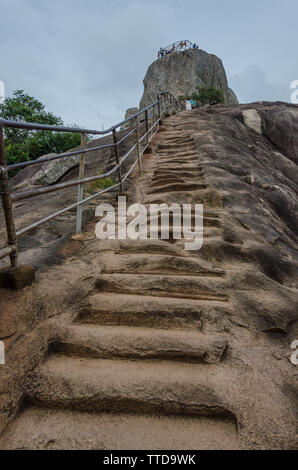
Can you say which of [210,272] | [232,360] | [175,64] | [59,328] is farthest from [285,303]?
[175,64]

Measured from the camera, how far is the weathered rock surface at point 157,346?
101 centimetres

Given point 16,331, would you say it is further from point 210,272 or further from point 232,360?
point 210,272

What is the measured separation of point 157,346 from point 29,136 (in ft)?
41.3

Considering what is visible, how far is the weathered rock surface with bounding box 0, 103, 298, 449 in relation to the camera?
1.01 meters

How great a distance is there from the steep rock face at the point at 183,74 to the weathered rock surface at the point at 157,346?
25.1 meters

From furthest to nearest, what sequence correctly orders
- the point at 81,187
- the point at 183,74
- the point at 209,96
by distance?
the point at 183,74 → the point at 209,96 → the point at 81,187

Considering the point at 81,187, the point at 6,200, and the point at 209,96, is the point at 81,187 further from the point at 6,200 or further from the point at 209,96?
the point at 209,96

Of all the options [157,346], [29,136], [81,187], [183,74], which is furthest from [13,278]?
[183,74]

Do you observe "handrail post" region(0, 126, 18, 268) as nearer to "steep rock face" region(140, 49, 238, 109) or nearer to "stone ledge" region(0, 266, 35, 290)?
"stone ledge" region(0, 266, 35, 290)

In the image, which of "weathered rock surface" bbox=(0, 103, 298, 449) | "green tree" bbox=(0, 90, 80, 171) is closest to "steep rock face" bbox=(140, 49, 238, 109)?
"green tree" bbox=(0, 90, 80, 171)

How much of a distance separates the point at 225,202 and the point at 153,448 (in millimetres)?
2464

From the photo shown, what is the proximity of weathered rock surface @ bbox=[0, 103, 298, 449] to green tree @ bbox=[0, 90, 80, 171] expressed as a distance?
943 cm

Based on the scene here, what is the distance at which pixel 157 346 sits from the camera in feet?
4.36

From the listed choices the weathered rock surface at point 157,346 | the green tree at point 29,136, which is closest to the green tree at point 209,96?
the green tree at point 29,136
